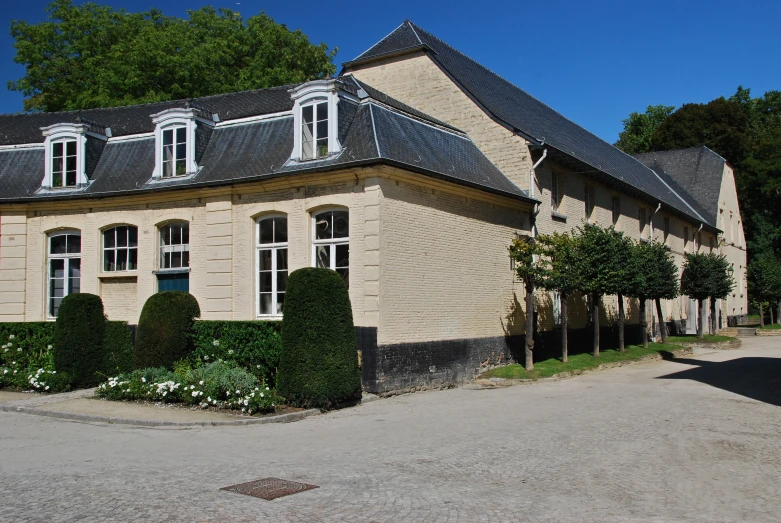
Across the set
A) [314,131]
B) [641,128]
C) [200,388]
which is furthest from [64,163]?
[641,128]

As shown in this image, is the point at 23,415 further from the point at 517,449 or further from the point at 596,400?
the point at 596,400

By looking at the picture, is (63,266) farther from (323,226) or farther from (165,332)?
(323,226)

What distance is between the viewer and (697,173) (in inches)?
Result: 1695

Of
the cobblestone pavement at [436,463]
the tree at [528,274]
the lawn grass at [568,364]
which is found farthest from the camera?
the tree at [528,274]

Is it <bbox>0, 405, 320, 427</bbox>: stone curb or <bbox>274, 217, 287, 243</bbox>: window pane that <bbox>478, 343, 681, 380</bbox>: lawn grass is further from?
<bbox>0, 405, 320, 427</bbox>: stone curb

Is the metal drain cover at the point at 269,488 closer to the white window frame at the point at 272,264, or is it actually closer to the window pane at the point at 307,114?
the white window frame at the point at 272,264

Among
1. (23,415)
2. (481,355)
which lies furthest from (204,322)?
(481,355)

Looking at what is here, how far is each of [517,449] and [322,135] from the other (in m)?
9.45

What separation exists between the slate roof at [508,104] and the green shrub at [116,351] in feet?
37.6

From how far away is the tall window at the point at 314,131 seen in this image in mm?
16484

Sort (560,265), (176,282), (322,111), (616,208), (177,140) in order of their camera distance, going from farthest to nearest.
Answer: (616,208)
(177,140)
(560,265)
(176,282)
(322,111)

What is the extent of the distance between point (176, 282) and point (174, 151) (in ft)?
11.2

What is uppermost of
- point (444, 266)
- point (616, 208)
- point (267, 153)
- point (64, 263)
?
point (267, 153)

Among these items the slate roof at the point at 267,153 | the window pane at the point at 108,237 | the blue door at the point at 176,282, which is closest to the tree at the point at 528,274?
the slate roof at the point at 267,153
